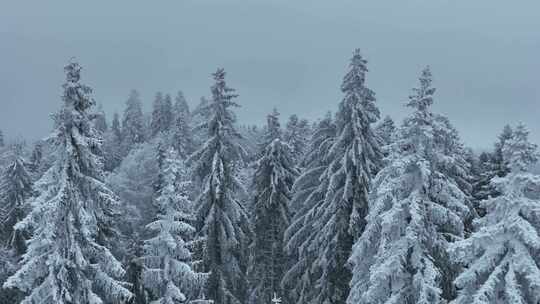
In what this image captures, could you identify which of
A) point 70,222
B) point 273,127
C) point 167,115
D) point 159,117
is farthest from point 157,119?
point 70,222

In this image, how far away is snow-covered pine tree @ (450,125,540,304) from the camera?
12.2m

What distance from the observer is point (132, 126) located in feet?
319

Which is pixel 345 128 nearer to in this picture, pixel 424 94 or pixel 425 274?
pixel 424 94

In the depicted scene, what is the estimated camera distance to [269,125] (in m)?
35.9

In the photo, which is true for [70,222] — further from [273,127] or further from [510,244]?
[273,127]

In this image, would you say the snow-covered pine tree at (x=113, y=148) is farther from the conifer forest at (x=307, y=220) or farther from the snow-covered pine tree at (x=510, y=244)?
the snow-covered pine tree at (x=510, y=244)

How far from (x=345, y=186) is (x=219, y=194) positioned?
6692 millimetres

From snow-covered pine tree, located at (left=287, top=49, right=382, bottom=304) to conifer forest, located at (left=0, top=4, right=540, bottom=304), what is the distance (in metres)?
0.07

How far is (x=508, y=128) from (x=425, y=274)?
71.0 ft

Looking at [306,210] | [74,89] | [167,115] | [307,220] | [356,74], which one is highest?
[167,115]

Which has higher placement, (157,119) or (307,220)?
(157,119)

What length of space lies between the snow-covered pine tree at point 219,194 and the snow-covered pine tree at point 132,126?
2594 inches

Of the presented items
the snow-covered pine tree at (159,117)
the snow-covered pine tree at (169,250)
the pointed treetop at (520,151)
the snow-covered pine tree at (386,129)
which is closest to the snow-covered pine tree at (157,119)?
the snow-covered pine tree at (159,117)

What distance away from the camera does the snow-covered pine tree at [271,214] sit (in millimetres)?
33459
